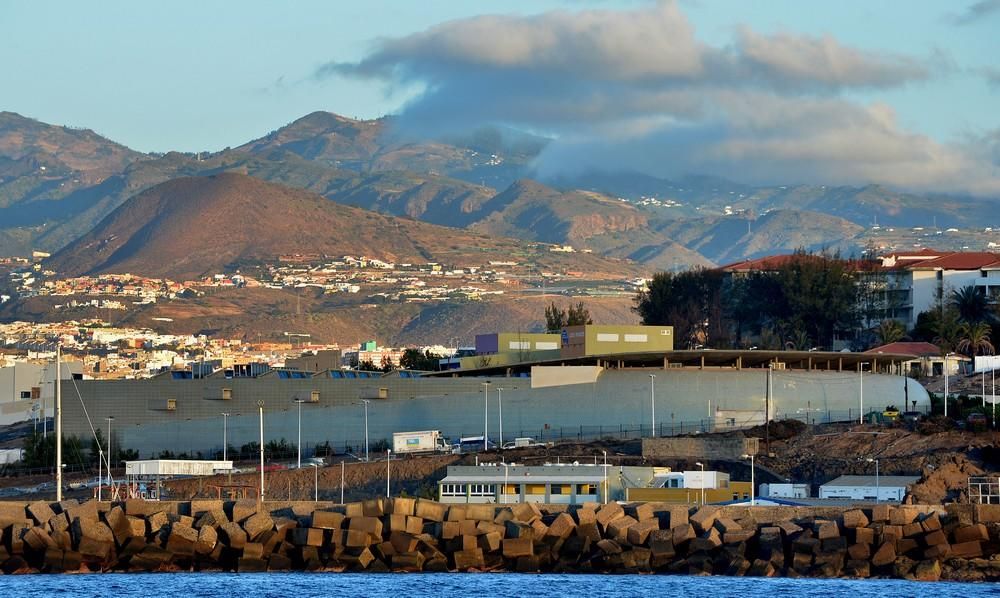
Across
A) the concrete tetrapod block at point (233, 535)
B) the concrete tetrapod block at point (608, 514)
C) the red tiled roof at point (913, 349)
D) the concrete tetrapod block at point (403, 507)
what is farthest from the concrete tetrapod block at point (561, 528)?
the red tiled roof at point (913, 349)

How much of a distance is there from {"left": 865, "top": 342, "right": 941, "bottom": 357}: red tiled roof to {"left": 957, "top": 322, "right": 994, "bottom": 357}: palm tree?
7.48 ft

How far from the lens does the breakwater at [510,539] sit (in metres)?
61.9

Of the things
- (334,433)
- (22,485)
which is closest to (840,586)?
(22,485)

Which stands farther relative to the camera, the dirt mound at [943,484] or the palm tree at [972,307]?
the palm tree at [972,307]

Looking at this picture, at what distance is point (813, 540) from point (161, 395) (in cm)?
7468

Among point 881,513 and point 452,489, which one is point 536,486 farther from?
point 881,513

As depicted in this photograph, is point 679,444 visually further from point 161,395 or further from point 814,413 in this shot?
point 161,395

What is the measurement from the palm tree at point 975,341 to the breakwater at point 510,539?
315 ft

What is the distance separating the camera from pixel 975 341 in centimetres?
15788

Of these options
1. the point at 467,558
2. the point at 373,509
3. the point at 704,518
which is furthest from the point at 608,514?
the point at 373,509

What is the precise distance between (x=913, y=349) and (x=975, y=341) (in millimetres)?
5653

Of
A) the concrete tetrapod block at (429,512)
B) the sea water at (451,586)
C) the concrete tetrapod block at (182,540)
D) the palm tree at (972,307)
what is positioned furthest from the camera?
the palm tree at (972,307)

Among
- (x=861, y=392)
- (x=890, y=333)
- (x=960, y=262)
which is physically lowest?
(x=861, y=392)

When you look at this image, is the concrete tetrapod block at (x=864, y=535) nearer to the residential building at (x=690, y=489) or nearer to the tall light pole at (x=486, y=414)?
the residential building at (x=690, y=489)
